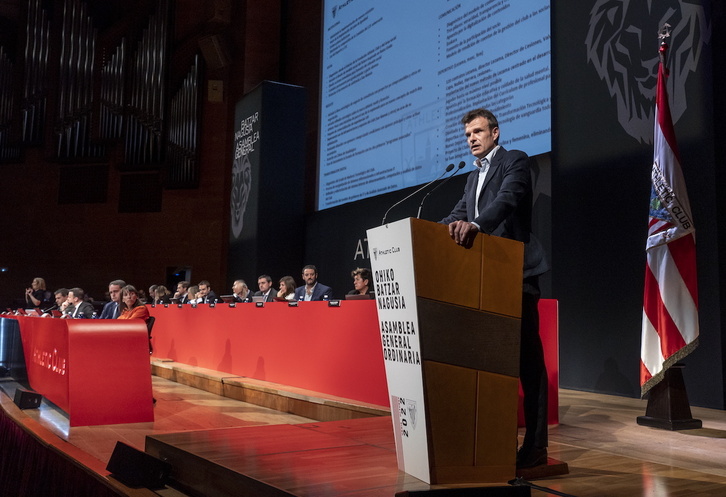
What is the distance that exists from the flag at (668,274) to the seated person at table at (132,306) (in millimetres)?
3377

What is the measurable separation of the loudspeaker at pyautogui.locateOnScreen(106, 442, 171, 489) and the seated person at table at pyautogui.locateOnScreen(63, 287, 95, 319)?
3.63 m

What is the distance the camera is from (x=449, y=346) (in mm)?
1811

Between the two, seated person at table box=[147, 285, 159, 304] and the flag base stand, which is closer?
the flag base stand

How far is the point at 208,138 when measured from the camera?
11766 mm

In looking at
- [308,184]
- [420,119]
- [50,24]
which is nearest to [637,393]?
[420,119]

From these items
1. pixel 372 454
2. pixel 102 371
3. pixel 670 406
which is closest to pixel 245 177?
pixel 102 371

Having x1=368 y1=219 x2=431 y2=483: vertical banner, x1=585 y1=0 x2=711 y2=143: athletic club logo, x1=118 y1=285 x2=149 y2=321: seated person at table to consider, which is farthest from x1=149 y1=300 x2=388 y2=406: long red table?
x1=585 y1=0 x2=711 y2=143: athletic club logo

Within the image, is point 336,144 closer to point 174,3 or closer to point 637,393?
point 637,393

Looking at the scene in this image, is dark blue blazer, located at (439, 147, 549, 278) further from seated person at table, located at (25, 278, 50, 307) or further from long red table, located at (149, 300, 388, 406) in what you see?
seated person at table, located at (25, 278, 50, 307)

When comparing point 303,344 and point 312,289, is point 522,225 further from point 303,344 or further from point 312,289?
point 312,289

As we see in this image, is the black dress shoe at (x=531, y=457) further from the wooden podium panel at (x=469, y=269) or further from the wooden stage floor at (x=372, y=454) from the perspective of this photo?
the wooden podium panel at (x=469, y=269)

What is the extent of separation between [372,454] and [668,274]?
192 cm

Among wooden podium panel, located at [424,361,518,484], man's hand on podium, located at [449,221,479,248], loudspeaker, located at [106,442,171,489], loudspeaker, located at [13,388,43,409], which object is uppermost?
man's hand on podium, located at [449,221,479,248]

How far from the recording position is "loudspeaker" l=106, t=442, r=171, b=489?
2291 millimetres
